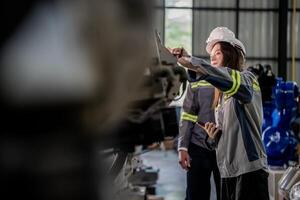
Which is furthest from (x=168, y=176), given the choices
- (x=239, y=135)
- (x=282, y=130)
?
(x=239, y=135)

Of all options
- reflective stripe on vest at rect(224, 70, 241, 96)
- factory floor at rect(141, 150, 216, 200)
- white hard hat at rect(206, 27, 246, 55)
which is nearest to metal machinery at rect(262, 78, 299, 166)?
factory floor at rect(141, 150, 216, 200)

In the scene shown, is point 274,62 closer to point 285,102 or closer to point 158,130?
point 285,102

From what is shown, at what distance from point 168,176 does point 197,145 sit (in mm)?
3797

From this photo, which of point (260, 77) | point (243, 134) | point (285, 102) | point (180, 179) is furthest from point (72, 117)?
point (180, 179)

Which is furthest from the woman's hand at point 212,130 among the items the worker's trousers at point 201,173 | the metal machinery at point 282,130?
the metal machinery at point 282,130

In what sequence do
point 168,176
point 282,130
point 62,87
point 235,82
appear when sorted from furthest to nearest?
point 168,176, point 282,130, point 235,82, point 62,87

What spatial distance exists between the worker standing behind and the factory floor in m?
1.36

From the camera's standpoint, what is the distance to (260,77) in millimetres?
5109

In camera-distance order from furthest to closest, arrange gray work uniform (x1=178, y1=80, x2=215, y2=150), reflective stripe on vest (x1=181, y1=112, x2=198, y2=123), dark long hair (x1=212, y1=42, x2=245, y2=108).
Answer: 1. reflective stripe on vest (x1=181, y1=112, x2=198, y2=123)
2. gray work uniform (x1=178, y1=80, x2=215, y2=150)
3. dark long hair (x1=212, y1=42, x2=245, y2=108)

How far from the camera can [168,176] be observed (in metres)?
7.02

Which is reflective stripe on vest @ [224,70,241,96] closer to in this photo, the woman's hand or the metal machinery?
the woman's hand

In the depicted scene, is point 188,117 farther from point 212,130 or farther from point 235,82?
point 235,82

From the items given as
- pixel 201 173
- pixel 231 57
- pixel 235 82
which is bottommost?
pixel 201 173

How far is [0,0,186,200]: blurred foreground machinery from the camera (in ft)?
2.03
